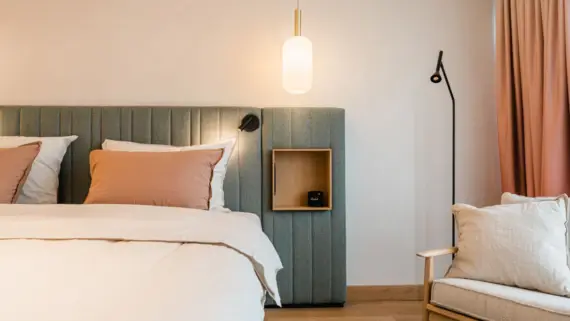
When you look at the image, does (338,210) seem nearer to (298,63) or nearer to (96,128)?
(298,63)

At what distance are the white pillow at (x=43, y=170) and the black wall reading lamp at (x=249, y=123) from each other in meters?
1.05

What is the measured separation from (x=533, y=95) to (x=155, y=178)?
2135 millimetres

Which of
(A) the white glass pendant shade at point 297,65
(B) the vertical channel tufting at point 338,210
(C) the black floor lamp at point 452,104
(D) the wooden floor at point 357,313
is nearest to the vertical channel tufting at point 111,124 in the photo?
(A) the white glass pendant shade at point 297,65

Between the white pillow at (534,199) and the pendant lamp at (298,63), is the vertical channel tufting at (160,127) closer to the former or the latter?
the pendant lamp at (298,63)

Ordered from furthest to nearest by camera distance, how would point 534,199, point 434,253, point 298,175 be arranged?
point 298,175 → point 534,199 → point 434,253

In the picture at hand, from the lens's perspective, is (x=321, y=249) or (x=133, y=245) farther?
(x=321, y=249)

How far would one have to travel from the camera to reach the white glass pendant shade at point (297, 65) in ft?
9.80

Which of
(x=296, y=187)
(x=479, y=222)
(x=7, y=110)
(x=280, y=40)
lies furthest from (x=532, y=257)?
(x=7, y=110)

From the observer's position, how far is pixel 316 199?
3.14 meters

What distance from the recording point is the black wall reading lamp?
10.2 ft

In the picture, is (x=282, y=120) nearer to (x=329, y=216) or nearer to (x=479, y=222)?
(x=329, y=216)

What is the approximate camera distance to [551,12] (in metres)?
2.70

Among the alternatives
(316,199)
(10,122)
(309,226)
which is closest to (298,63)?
(316,199)

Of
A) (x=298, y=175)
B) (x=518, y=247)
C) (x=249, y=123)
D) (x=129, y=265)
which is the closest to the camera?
(x=129, y=265)
